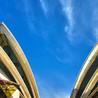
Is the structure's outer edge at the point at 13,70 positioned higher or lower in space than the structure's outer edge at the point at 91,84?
lower

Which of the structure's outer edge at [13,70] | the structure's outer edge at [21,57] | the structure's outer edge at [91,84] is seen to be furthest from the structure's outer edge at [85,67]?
the structure's outer edge at [13,70]

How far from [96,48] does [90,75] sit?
5230mm

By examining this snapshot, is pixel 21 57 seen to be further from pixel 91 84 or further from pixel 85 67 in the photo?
pixel 91 84

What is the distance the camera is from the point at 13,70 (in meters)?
34.0

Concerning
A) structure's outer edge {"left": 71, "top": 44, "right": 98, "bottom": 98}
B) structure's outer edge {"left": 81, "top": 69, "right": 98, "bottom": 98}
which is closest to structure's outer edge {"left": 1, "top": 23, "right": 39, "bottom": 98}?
structure's outer edge {"left": 71, "top": 44, "right": 98, "bottom": 98}

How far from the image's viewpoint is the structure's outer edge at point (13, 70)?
3107cm

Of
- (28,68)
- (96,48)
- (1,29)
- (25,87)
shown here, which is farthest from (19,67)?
(96,48)

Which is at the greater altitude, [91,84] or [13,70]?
[91,84]

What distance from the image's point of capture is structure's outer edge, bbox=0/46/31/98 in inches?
1223

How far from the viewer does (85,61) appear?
114 feet

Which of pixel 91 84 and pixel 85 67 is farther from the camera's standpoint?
pixel 91 84

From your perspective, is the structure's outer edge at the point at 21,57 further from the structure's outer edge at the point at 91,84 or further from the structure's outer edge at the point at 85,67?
the structure's outer edge at the point at 91,84

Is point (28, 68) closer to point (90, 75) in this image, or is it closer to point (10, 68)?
point (10, 68)

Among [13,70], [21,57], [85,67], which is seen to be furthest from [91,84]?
[13,70]
